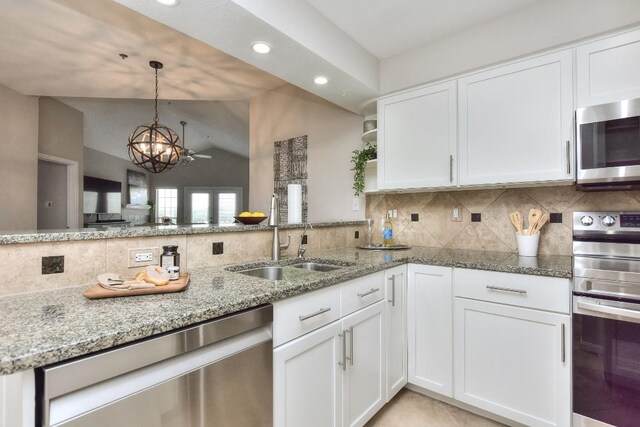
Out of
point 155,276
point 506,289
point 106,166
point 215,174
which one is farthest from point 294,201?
point 215,174

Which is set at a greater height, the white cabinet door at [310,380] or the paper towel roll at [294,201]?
the paper towel roll at [294,201]

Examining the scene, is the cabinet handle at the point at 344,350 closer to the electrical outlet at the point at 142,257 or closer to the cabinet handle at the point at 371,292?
the cabinet handle at the point at 371,292

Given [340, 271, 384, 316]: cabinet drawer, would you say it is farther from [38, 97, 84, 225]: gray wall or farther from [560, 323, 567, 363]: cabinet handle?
[38, 97, 84, 225]: gray wall

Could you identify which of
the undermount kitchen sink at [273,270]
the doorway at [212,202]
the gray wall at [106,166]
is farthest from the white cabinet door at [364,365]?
the doorway at [212,202]

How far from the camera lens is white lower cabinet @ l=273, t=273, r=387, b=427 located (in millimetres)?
1192

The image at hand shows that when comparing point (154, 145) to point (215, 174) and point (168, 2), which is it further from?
point (215, 174)

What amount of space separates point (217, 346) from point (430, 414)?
1557 mm

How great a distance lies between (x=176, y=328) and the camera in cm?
87

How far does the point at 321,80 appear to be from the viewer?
2.19 m

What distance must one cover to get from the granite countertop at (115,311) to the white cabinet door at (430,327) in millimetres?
475

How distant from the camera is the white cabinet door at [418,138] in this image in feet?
7.07

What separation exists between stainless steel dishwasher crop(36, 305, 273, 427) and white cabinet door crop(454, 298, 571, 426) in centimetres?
124

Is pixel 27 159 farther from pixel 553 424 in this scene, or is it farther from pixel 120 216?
pixel 553 424

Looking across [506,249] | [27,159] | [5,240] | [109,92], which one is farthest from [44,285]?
[27,159]
